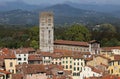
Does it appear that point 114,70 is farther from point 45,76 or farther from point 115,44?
point 115,44

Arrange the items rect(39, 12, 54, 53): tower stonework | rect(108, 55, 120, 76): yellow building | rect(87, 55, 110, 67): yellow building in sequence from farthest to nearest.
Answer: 1. rect(39, 12, 54, 53): tower stonework
2. rect(87, 55, 110, 67): yellow building
3. rect(108, 55, 120, 76): yellow building

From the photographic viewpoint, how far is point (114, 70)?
204 ft

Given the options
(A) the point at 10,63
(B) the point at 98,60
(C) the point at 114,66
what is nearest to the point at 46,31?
(B) the point at 98,60

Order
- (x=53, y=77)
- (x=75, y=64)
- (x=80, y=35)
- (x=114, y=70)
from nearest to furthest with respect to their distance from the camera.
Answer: (x=53, y=77)
(x=114, y=70)
(x=75, y=64)
(x=80, y=35)

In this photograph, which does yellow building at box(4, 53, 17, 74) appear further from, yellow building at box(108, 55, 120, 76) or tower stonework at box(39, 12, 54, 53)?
tower stonework at box(39, 12, 54, 53)

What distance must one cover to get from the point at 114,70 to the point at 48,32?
2844 cm

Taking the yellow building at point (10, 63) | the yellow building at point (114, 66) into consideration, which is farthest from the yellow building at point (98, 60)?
the yellow building at point (10, 63)

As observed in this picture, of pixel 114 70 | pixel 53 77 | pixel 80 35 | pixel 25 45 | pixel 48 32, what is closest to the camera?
pixel 53 77

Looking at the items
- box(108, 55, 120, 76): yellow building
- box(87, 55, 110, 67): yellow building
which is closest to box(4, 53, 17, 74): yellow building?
box(87, 55, 110, 67): yellow building

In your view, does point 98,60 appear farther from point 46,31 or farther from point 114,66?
point 46,31

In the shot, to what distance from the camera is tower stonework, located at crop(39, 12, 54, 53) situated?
87.0m

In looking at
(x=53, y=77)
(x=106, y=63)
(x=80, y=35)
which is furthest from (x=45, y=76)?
(x=80, y=35)

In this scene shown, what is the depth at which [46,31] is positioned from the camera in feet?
290

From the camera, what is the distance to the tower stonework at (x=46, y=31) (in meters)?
87.0
